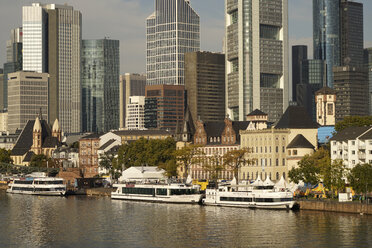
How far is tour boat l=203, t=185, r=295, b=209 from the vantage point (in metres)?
162

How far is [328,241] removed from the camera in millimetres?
117875

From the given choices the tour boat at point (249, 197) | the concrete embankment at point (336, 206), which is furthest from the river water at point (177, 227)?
the tour boat at point (249, 197)

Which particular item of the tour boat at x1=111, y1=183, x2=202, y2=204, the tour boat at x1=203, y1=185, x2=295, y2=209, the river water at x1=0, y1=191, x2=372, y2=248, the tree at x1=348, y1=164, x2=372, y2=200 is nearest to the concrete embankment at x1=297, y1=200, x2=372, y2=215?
the river water at x1=0, y1=191, x2=372, y2=248

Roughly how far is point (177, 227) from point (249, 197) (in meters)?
35.7

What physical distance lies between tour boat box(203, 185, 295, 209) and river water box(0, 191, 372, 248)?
3.79 meters

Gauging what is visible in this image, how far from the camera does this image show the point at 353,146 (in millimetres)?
190500

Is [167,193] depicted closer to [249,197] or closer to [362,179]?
[249,197]

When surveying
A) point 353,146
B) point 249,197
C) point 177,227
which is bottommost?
point 177,227

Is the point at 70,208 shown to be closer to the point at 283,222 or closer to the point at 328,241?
the point at 283,222

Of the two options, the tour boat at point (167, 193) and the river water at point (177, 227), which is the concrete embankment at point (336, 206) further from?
the tour boat at point (167, 193)

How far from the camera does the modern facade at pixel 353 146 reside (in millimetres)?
186500

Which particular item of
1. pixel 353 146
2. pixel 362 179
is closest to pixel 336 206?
pixel 362 179

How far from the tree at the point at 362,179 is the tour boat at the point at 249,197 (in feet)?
39.7

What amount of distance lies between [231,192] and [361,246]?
205 ft
